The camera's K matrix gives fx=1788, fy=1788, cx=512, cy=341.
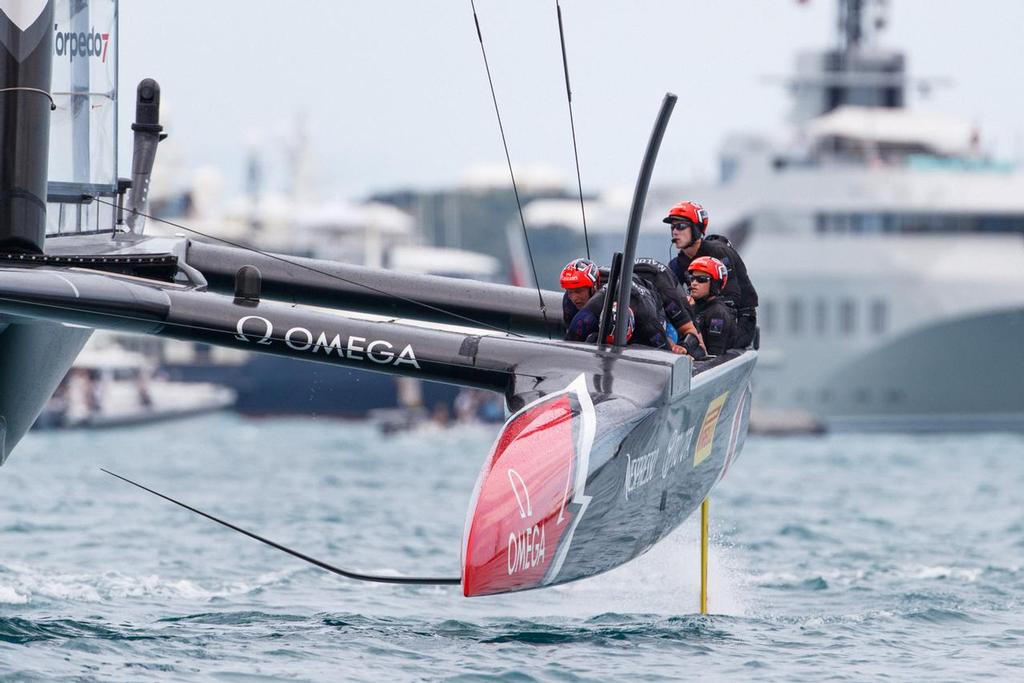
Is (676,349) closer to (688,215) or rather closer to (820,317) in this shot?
(688,215)

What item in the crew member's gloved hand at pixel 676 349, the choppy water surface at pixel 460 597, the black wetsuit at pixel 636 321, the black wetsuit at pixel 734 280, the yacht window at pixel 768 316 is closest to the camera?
the choppy water surface at pixel 460 597

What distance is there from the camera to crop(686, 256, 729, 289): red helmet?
378 inches

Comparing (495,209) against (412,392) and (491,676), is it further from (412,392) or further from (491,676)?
(491,676)

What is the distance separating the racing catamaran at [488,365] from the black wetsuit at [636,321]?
0.29 meters

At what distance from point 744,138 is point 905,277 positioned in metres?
8.08

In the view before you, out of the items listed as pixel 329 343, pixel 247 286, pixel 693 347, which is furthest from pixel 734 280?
pixel 247 286

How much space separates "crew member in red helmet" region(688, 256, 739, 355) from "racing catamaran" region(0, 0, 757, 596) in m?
0.12

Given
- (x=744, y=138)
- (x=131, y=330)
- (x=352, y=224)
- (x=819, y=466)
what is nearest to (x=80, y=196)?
(x=131, y=330)

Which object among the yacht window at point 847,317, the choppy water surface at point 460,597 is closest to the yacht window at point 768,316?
the yacht window at point 847,317

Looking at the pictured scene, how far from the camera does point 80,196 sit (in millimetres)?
10141

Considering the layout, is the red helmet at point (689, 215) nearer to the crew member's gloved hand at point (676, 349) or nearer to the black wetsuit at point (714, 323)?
the black wetsuit at point (714, 323)

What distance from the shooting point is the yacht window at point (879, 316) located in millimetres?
37812

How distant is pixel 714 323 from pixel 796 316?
97.2 ft

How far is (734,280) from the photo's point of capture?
10195mm
